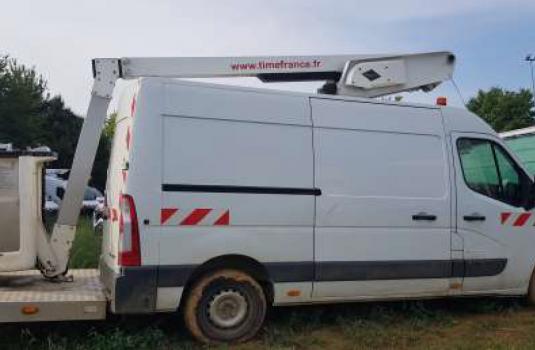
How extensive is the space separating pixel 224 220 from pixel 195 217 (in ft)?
0.95

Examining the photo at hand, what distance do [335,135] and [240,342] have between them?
7.63 ft

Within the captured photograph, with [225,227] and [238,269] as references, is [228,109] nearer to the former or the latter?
[225,227]

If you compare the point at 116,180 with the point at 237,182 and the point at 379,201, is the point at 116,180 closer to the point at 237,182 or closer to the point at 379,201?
the point at 237,182

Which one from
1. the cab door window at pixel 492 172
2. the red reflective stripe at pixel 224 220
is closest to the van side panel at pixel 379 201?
the cab door window at pixel 492 172

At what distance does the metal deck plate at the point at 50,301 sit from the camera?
19.1 ft

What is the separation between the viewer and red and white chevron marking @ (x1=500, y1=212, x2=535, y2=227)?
25.7 ft

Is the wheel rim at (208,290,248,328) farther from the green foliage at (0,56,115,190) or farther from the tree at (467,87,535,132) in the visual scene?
the tree at (467,87,535,132)

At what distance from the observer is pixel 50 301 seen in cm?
594

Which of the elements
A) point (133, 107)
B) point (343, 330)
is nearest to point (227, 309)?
point (343, 330)

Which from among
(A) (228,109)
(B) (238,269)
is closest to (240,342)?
(B) (238,269)

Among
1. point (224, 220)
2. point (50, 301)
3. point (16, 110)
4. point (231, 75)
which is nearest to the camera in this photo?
point (50, 301)

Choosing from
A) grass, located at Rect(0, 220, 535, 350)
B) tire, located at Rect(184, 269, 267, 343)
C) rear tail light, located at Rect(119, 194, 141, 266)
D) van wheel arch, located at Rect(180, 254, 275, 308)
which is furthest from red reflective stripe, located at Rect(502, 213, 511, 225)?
rear tail light, located at Rect(119, 194, 141, 266)

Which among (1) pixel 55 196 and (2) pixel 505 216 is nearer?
(2) pixel 505 216

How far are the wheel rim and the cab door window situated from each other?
302 cm
